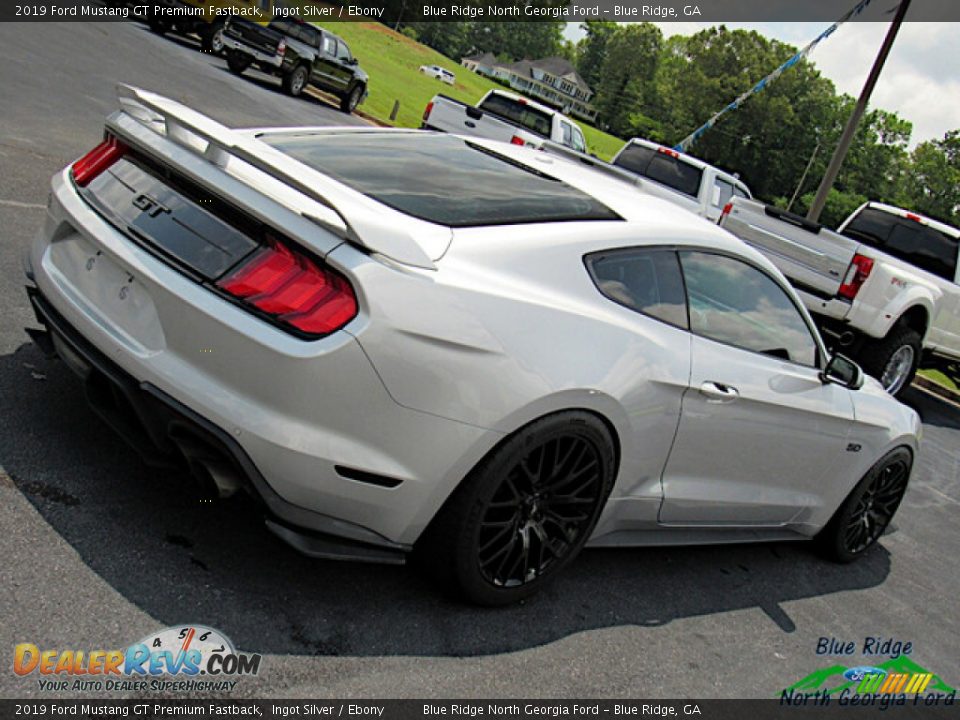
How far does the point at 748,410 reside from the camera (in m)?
4.15

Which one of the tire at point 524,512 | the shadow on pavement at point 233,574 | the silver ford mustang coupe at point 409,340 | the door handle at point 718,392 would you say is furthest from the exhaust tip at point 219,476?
the door handle at point 718,392

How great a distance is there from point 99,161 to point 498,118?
14440 millimetres

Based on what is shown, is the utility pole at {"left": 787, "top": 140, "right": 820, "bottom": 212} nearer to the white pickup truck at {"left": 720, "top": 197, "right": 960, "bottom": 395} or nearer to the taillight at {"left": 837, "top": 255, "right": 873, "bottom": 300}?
the white pickup truck at {"left": 720, "top": 197, "right": 960, "bottom": 395}

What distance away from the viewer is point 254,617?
123 inches

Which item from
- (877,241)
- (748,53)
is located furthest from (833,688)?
(748,53)

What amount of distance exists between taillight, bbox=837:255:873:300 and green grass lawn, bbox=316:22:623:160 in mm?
17451

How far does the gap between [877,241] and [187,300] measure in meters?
10.7

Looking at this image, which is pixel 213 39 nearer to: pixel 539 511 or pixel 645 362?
pixel 645 362

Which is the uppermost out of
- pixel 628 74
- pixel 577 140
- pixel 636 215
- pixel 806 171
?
pixel 628 74

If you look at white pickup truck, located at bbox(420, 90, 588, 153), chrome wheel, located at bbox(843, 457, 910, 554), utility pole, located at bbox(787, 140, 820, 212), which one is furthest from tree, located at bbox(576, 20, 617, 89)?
chrome wheel, located at bbox(843, 457, 910, 554)

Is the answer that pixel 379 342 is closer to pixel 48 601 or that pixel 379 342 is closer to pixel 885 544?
pixel 48 601

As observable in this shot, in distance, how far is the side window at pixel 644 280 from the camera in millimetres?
3643

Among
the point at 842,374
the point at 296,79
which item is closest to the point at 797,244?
the point at 842,374

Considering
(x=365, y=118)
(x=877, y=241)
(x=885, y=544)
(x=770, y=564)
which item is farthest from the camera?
(x=365, y=118)
